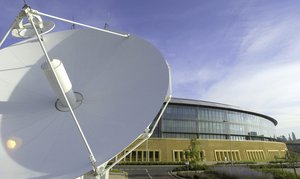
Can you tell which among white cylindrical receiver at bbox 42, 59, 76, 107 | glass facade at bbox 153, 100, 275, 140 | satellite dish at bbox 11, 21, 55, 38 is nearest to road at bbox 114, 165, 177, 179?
glass facade at bbox 153, 100, 275, 140

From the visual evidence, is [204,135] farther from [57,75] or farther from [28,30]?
[57,75]

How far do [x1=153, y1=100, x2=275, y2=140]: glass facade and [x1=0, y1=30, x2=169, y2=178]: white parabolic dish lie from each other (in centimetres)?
5642

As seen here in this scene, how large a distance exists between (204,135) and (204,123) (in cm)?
333

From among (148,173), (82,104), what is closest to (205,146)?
(148,173)

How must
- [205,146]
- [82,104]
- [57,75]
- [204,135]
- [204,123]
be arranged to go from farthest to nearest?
[204,123], [204,135], [205,146], [82,104], [57,75]

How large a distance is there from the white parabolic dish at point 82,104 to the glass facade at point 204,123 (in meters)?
56.4

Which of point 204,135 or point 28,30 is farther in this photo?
point 204,135

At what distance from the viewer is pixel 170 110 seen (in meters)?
70.0

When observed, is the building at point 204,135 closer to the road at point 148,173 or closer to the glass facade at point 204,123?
the glass facade at point 204,123

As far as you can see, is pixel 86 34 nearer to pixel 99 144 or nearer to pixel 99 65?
pixel 99 65

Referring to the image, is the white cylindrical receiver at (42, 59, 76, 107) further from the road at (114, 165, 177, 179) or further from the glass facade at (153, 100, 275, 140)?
the glass facade at (153, 100, 275, 140)

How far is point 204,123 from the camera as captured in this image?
7188 centimetres

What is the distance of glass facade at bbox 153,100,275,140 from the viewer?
69188 mm

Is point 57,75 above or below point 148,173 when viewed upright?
above
